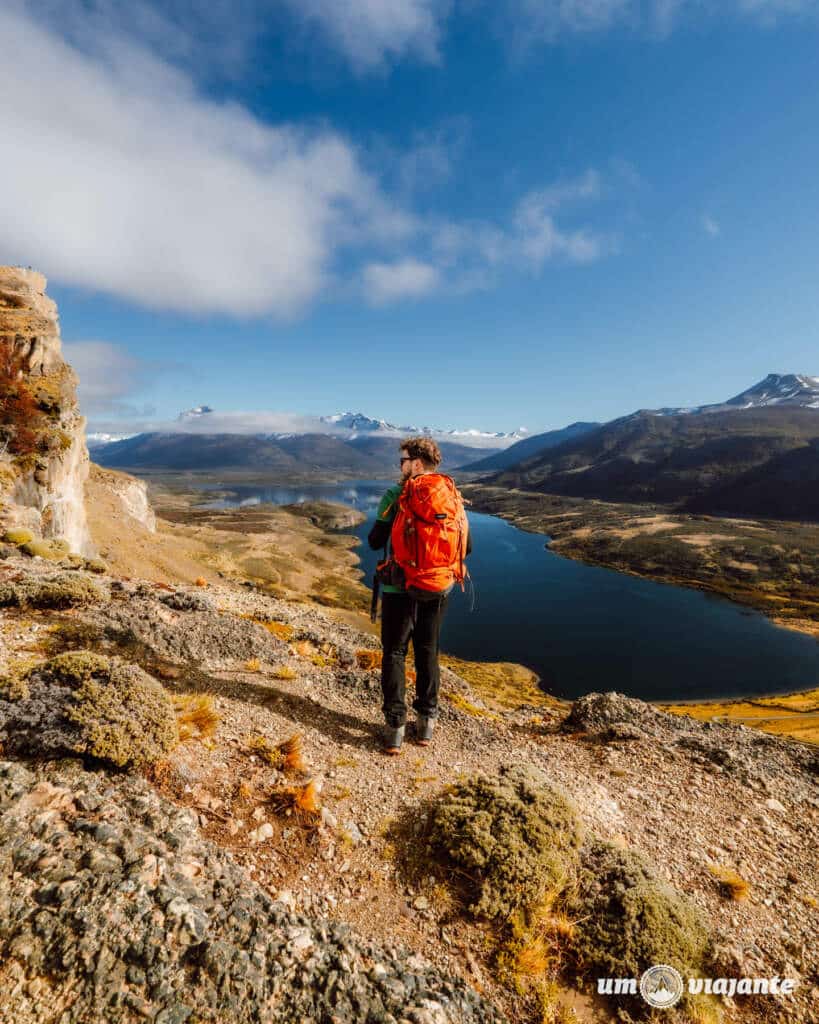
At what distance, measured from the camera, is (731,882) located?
4.70 m

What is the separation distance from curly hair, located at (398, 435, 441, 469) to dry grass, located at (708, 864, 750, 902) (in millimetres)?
5494

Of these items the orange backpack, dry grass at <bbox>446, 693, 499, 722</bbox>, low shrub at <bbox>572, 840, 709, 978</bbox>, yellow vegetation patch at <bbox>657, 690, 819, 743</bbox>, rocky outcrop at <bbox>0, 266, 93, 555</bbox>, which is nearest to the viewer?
low shrub at <bbox>572, 840, 709, 978</bbox>

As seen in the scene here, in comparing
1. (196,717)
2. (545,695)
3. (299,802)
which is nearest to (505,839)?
(299,802)

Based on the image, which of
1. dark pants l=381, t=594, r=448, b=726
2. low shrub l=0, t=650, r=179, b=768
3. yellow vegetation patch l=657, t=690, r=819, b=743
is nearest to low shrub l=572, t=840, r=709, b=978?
dark pants l=381, t=594, r=448, b=726

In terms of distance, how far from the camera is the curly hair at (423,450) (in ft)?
20.0

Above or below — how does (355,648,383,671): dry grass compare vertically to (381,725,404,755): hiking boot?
below

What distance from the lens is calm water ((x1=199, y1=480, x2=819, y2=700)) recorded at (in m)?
59.6

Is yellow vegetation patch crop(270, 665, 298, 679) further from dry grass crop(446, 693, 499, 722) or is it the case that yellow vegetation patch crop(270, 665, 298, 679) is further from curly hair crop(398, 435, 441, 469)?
curly hair crop(398, 435, 441, 469)

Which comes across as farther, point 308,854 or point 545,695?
point 545,695

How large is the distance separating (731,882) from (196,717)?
620 centimetres

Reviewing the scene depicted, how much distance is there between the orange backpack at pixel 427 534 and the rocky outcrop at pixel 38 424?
22.2m

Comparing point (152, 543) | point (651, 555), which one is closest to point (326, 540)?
point (152, 543)

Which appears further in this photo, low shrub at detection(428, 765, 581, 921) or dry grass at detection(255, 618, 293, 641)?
dry grass at detection(255, 618, 293, 641)

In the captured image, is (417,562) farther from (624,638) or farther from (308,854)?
(624,638)
